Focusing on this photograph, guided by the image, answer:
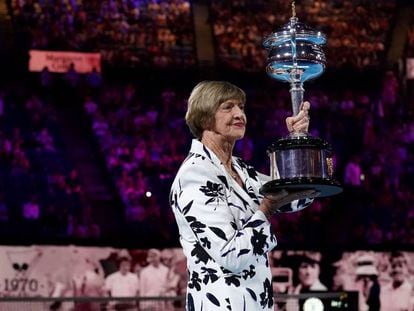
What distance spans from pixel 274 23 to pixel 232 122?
1243cm

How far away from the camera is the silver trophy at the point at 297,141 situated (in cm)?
249

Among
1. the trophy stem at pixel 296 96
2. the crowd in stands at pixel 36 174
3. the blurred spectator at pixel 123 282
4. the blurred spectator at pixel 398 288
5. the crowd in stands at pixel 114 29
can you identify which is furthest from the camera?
the crowd in stands at pixel 114 29

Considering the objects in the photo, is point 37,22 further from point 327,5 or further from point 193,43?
point 327,5

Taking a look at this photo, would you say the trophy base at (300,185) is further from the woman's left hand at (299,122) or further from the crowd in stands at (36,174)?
the crowd in stands at (36,174)

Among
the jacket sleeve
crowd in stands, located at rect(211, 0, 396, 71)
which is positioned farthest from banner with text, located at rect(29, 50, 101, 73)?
the jacket sleeve

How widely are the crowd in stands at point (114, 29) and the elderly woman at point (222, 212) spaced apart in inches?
435

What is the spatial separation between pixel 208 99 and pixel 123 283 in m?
6.44

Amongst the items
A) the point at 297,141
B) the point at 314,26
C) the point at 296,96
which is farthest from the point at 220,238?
the point at 314,26

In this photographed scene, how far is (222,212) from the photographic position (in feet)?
8.06

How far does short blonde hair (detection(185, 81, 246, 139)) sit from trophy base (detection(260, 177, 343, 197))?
0.98 ft

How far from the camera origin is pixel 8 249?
849cm

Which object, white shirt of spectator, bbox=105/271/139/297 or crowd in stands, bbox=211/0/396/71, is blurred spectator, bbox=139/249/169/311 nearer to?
white shirt of spectator, bbox=105/271/139/297

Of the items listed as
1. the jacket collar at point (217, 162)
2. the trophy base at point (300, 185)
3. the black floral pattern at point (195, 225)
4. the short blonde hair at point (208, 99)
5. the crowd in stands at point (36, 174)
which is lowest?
the black floral pattern at point (195, 225)

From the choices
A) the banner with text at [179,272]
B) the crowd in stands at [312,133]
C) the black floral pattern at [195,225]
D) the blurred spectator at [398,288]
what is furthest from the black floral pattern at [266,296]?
Answer: the crowd in stands at [312,133]
